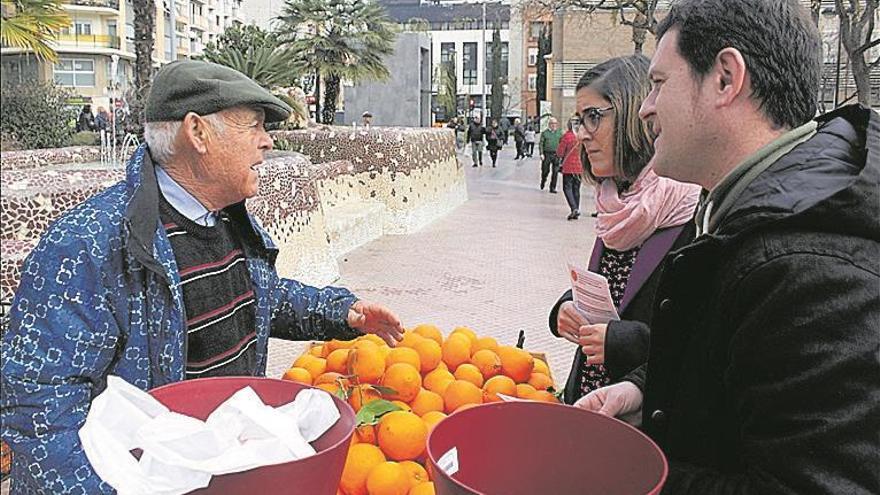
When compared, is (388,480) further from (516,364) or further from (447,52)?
(447,52)

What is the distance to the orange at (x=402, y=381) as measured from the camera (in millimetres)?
1990

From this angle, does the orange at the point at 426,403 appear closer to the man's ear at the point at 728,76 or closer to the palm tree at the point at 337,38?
the man's ear at the point at 728,76

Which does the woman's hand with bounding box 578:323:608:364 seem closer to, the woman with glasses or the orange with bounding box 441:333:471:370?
the woman with glasses

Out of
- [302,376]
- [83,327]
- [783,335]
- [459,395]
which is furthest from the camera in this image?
[302,376]

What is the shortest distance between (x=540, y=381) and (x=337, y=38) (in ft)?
46.4

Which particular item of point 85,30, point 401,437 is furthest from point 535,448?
point 85,30

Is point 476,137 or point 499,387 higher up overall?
point 476,137

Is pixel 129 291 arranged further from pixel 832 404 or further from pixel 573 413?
pixel 832 404

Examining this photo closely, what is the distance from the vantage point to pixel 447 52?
8244cm

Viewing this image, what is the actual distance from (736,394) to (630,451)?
20 centimetres

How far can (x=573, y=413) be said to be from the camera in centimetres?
126

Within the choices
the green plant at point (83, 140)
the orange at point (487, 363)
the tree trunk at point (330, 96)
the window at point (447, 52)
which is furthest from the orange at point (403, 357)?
the window at point (447, 52)

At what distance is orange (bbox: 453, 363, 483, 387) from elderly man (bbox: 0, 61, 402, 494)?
0.84 feet

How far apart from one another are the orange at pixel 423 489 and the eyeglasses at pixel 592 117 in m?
1.15
